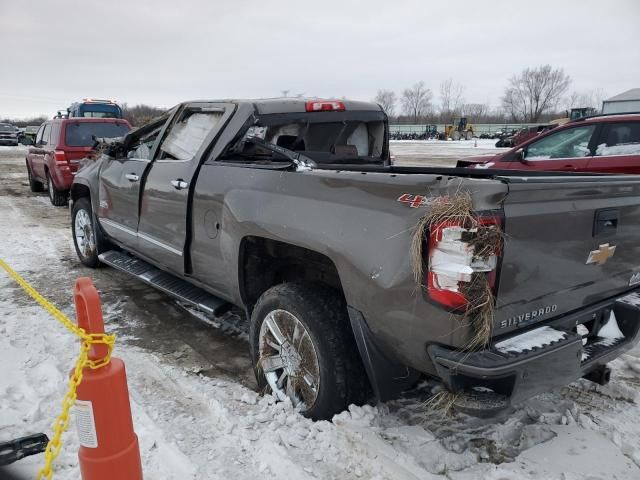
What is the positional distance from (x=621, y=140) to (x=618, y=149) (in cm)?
13

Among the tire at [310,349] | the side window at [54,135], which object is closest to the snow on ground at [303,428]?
the tire at [310,349]

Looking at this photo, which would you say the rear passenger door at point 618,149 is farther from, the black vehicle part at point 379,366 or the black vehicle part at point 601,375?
the black vehicle part at point 379,366

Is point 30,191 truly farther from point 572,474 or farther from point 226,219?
point 572,474

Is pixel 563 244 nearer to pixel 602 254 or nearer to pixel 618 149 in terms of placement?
pixel 602 254

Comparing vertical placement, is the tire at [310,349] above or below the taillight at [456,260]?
below

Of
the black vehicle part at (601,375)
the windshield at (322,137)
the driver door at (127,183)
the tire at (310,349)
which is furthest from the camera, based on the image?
the driver door at (127,183)

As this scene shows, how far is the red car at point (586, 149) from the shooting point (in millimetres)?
6959

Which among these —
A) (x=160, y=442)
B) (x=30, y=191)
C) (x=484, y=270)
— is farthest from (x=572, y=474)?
(x=30, y=191)

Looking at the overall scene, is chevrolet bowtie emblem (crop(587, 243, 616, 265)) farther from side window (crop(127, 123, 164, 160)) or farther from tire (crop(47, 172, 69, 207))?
tire (crop(47, 172, 69, 207))

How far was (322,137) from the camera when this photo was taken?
4.05 m

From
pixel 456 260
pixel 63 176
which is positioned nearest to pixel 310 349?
pixel 456 260

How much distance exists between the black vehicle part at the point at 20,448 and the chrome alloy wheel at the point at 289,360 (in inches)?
49.1

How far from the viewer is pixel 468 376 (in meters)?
2.09

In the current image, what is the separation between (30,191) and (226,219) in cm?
1270
